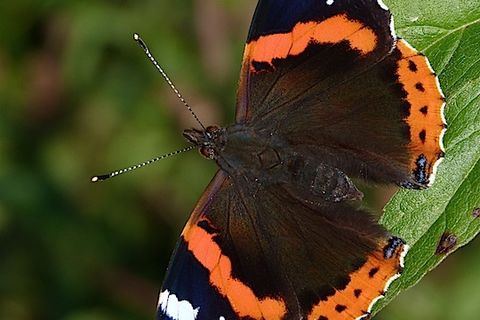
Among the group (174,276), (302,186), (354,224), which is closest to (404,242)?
(354,224)

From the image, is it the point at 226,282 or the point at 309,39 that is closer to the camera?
the point at 226,282

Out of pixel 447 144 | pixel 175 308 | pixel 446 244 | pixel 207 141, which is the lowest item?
pixel 446 244

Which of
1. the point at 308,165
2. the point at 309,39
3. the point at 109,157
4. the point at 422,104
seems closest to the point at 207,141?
the point at 308,165

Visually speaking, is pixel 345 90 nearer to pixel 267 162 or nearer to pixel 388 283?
pixel 267 162

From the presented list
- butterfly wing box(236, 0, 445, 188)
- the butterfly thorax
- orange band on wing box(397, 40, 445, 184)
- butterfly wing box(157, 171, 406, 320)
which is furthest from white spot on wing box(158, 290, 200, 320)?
orange band on wing box(397, 40, 445, 184)

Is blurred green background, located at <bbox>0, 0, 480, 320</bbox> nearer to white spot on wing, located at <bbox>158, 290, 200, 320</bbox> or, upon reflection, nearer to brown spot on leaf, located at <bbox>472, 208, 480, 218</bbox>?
white spot on wing, located at <bbox>158, 290, 200, 320</bbox>

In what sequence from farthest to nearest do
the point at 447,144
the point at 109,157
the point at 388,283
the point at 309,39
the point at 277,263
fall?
the point at 109,157, the point at 309,39, the point at 277,263, the point at 447,144, the point at 388,283

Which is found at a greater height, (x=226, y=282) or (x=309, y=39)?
(x=309, y=39)

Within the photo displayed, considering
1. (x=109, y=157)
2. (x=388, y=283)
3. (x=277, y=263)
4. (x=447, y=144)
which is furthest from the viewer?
(x=109, y=157)
